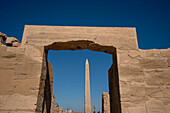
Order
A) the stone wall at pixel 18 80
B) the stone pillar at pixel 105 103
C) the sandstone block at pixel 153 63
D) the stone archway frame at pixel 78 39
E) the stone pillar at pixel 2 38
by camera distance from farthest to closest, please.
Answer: the stone pillar at pixel 105 103 < the stone pillar at pixel 2 38 < the stone archway frame at pixel 78 39 < the sandstone block at pixel 153 63 < the stone wall at pixel 18 80

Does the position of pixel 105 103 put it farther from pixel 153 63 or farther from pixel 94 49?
pixel 153 63

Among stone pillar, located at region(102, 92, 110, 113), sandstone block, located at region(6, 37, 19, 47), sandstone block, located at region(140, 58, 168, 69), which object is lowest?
stone pillar, located at region(102, 92, 110, 113)

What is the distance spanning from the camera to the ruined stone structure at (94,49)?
3268mm

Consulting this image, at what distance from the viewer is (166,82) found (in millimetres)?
3488

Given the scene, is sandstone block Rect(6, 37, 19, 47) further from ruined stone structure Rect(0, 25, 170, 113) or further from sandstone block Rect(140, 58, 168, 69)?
sandstone block Rect(140, 58, 168, 69)

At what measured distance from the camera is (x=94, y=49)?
4113mm

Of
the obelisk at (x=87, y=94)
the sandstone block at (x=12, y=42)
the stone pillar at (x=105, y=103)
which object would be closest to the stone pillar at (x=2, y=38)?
the sandstone block at (x=12, y=42)

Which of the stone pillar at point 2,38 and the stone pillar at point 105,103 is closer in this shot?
the stone pillar at point 2,38

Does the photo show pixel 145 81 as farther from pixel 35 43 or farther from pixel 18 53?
pixel 18 53

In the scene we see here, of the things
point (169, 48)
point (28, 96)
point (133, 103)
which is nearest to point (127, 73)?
point (133, 103)

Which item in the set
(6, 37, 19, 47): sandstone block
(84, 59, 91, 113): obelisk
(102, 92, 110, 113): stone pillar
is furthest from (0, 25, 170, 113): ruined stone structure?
(84, 59, 91, 113): obelisk

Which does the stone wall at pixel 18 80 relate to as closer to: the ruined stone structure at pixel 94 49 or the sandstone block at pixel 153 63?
the ruined stone structure at pixel 94 49

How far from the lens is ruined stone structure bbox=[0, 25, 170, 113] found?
10.7ft

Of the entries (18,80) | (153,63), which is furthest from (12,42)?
(153,63)
